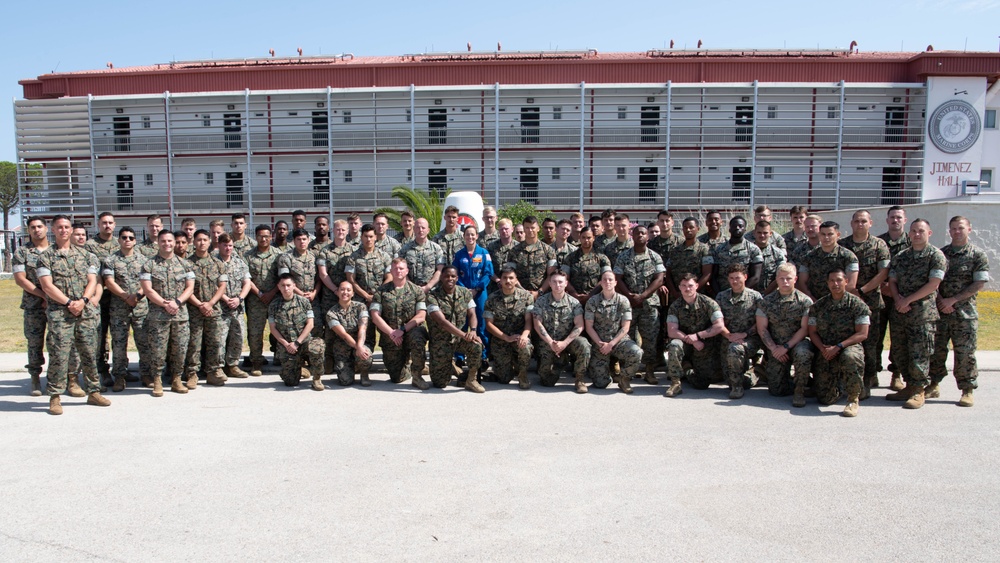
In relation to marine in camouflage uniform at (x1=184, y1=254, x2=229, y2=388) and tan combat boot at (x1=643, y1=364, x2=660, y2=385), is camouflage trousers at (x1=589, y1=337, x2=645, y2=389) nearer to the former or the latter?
tan combat boot at (x1=643, y1=364, x2=660, y2=385)

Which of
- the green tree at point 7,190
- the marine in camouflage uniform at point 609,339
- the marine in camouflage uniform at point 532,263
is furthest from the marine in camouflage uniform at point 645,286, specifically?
the green tree at point 7,190

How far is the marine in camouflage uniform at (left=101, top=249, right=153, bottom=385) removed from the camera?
7.49 metres

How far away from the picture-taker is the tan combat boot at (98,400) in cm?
674

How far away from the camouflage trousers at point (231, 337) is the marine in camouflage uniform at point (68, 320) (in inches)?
59.4

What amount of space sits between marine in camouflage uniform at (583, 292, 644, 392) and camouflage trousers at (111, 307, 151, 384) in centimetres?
504

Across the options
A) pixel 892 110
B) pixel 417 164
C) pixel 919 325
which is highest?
pixel 892 110

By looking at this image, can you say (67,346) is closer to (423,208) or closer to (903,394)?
(903,394)

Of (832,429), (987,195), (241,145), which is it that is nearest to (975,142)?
(987,195)


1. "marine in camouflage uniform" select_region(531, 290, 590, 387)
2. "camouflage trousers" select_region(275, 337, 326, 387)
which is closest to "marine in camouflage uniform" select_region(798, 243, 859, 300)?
"marine in camouflage uniform" select_region(531, 290, 590, 387)

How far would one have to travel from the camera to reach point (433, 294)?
8047 mm

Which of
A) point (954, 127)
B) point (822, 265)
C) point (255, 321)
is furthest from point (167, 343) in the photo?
point (954, 127)

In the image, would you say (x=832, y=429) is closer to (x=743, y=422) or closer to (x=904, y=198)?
(x=743, y=422)

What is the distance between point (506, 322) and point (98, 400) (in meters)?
4.38

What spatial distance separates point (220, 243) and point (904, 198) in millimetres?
33998
